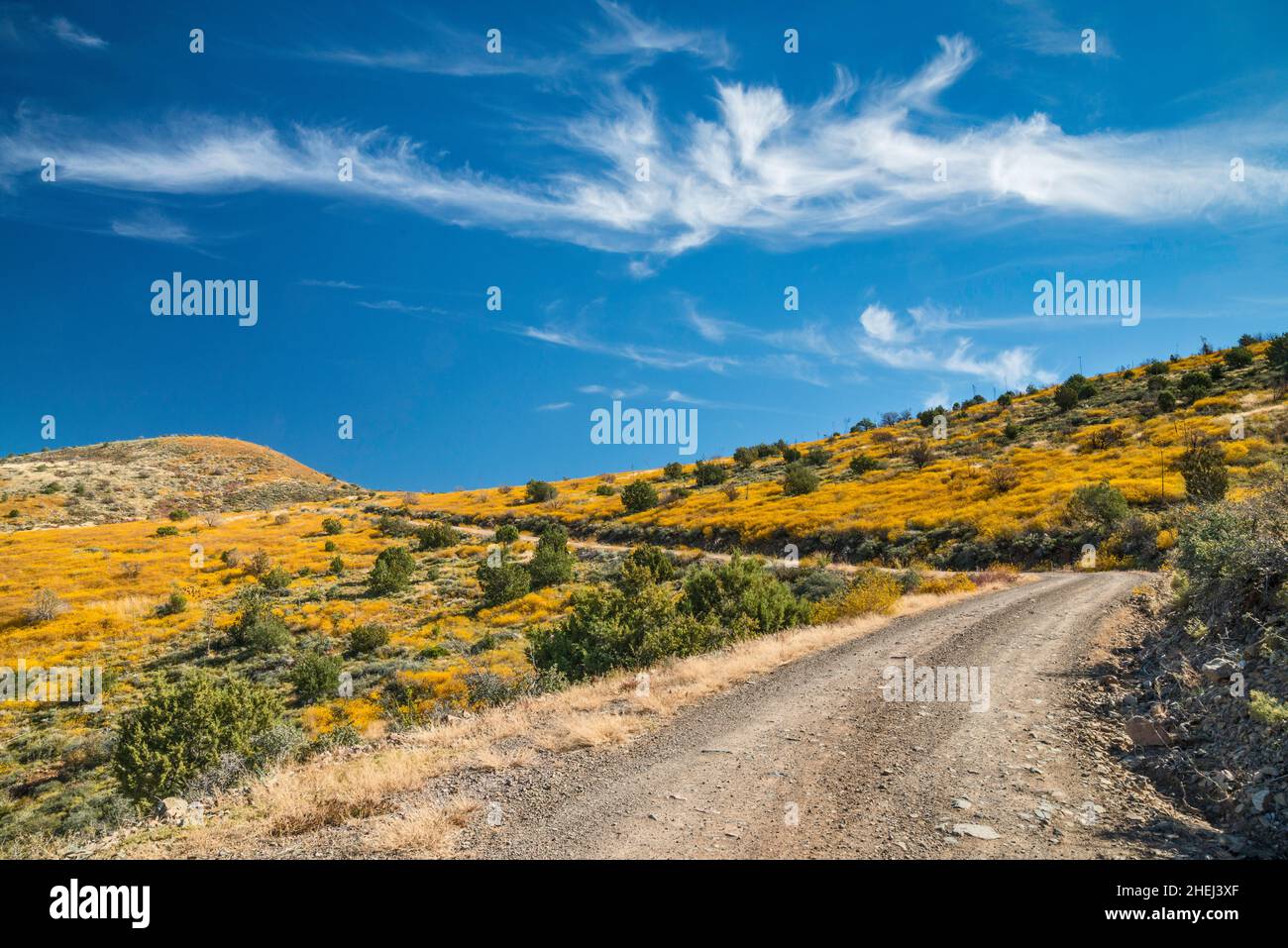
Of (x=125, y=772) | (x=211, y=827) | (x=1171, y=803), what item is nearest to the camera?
(x=1171, y=803)

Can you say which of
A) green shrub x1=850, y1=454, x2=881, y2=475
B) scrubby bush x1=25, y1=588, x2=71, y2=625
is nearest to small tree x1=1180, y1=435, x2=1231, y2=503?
green shrub x1=850, y1=454, x2=881, y2=475

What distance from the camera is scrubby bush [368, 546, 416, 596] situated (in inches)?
1578

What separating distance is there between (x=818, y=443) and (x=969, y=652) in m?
81.2

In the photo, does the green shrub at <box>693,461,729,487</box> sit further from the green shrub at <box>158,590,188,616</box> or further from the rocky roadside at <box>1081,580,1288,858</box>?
the rocky roadside at <box>1081,580,1288,858</box>

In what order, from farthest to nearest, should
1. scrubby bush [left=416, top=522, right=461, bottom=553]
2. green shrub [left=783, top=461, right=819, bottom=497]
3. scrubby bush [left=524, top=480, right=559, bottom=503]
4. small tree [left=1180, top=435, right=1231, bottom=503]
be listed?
scrubby bush [left=524, top=480, right=559, bottom=503] → green shrub [left=783, top=461, right=819, bottom=497] → scrubby bush [left=416, top=522, right=461, bottom=553] → small tree [left=1180, top=435, right=1231, bottom=503]

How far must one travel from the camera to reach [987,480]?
44281mm

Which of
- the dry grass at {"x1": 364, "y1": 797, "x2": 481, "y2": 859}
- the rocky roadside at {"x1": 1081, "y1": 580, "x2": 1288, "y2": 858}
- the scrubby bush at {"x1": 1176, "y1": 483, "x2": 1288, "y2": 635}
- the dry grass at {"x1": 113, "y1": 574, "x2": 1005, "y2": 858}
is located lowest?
the dry grass at {"x1": 113, "y1": 574, "x2": 1005, "y2": 858}

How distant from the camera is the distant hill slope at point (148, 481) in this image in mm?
86562

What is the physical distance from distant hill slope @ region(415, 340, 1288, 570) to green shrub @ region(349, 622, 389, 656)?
24.5m

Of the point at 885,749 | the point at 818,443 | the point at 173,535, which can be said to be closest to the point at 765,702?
the point at 885,749

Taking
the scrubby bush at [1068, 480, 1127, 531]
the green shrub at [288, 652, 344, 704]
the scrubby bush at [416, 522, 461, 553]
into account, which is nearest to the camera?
the green shrub at [288, 652, 344, 704]
